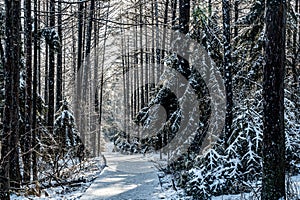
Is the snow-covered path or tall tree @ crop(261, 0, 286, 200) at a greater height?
tall tree @ crop(261, 0, 286, 200)

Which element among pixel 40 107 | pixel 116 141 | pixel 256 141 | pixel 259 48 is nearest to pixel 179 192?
pixel 256 141

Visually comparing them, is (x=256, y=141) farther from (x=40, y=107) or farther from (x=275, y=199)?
(x=40, y=107)

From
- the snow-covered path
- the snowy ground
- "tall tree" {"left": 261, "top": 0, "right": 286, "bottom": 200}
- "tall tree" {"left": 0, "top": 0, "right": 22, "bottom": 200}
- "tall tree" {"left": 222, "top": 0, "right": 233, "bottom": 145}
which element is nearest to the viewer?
"tall tree" {"left": 261, "top": 0, "right": 286, "bottom": 200}

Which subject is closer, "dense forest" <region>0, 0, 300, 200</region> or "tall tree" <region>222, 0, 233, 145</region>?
"dense forest" <region>0, 0, 300, 200</region>

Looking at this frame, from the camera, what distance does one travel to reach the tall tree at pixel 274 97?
5.73 meters

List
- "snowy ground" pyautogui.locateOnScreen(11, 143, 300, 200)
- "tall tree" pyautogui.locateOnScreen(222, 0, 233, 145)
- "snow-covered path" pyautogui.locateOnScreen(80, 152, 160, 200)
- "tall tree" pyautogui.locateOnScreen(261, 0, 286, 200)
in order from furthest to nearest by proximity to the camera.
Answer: "tall tree" pyautogui.locateOnScreen(222, 0, 233, 145) < "snow-covered path" pyautogui.locateOnScreen(80, 152, 160, 200) < "snowy ground" pyautogui.locateOnScreen(11, 143, 300, 200) < "tall tree" pyautogui.locateOnScreen(261, 0, 286, 200)

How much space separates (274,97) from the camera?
227 inches

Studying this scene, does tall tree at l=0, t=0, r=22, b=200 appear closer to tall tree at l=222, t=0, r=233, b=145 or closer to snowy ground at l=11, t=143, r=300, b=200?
snowy ground at l=11, t=143, r=300, b=200

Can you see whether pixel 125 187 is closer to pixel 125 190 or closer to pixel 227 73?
pixel 125 190

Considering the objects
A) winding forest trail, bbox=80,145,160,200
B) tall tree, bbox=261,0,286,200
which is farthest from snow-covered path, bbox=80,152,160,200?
tall tree, bbox=261,0,286,200

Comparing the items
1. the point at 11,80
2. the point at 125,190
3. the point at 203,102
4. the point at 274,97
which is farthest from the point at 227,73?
the point at 11,80

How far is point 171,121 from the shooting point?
13344mm

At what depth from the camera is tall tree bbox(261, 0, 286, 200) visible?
573 cm

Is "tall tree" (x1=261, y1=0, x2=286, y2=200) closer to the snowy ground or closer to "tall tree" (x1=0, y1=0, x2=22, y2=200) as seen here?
the snowy ground
